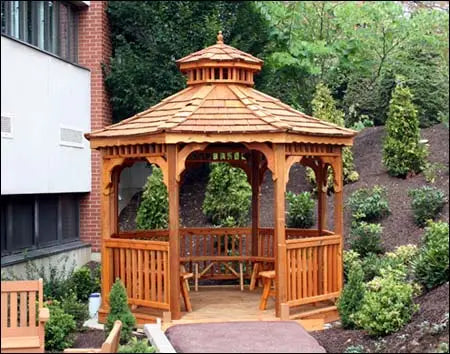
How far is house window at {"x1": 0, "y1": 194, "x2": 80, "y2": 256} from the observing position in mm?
13102

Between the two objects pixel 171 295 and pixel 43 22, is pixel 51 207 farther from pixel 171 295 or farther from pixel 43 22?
pixel 171 295

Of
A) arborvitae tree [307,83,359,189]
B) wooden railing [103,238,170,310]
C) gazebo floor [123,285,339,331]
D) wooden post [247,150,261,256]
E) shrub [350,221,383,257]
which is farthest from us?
arborvitae tree [307,83,359,189]

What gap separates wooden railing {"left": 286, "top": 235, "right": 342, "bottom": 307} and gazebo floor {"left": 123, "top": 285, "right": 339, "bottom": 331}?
235mm

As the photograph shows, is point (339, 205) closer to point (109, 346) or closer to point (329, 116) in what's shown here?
point (109, 346)

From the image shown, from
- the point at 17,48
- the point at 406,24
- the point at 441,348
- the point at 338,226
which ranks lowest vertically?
the point at 441,348

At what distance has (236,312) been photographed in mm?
11523

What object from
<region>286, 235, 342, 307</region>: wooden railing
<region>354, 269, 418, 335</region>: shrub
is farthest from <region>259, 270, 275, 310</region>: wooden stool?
<region>354, 269, 418, 335</region>: shrub

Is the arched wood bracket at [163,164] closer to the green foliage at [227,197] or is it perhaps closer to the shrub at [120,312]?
the shrub at [120,312]

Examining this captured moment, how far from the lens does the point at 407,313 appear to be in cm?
991

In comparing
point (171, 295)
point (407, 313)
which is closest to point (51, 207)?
point (171, 295)

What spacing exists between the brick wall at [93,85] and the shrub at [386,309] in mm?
7739

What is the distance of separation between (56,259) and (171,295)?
4604 millimetres

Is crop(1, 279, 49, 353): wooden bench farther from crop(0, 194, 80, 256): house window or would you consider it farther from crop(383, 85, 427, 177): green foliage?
crop(383, 85, 427, 177): green foliage

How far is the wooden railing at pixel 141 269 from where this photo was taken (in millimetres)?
10836
